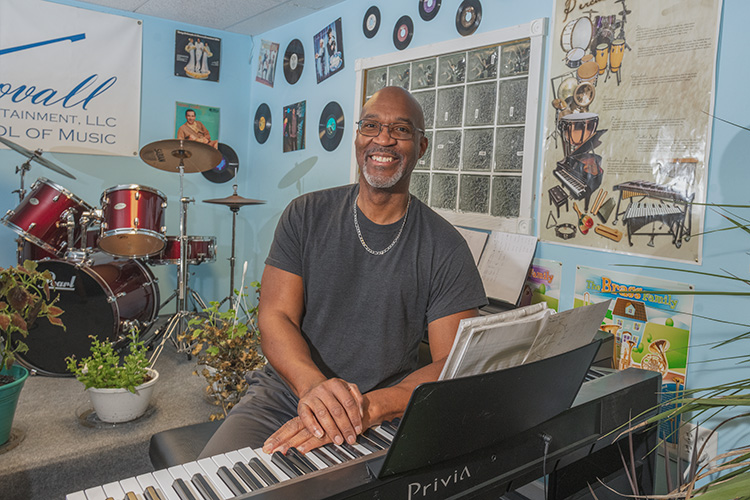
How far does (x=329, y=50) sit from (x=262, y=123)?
1032 mm

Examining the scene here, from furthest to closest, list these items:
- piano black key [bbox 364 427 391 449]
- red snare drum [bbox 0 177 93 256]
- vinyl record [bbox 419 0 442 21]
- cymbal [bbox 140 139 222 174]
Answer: cymbal [bbox 140 139 222 174], red snare drum [bbox 0 177 93 256], vinyl record [bbox 419 0 442 21], piano black key [bbox 364 427 391 449]

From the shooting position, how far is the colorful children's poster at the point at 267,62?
4.14 m

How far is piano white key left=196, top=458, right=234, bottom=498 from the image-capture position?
0.78m

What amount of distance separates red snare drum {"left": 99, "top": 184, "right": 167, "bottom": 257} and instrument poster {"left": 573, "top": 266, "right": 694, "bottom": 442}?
91.7 inches

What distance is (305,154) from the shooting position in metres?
3.79

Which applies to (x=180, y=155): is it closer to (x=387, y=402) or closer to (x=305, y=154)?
(x=305, y=154)

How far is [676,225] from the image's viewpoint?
1.82 meters

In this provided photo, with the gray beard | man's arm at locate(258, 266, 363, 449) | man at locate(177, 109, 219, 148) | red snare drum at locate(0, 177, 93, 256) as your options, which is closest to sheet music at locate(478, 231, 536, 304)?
the gray beard

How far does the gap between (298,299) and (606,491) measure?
37.6 inches

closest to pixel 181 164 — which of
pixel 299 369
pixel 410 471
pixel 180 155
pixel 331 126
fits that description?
pixel 180 155

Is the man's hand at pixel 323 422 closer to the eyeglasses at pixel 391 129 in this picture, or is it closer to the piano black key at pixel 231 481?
the piano black key at pixel 231 481

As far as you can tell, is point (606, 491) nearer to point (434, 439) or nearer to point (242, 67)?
point (434, 439)

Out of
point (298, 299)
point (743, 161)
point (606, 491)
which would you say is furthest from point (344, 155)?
point (606, 491)

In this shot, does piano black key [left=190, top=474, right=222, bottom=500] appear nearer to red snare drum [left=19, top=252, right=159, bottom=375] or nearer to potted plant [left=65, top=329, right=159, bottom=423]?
potted plant [left=65, top=329, right=159, bottom=423]
